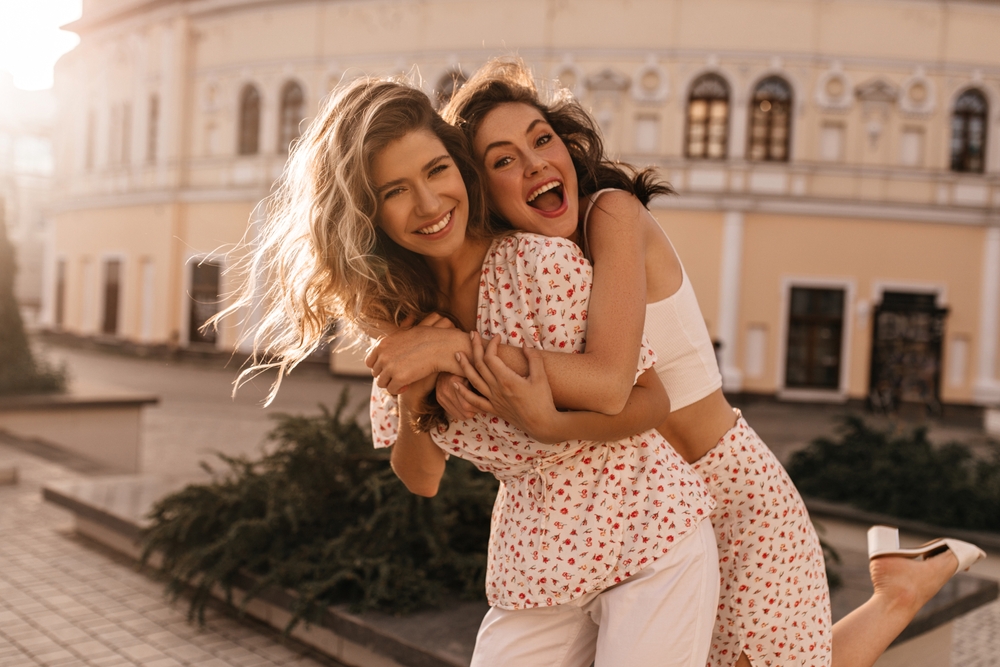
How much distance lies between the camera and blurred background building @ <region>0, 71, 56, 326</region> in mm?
50469

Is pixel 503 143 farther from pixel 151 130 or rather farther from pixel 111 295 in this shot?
pixel 111 295

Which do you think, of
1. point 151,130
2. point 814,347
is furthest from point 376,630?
point 151,130

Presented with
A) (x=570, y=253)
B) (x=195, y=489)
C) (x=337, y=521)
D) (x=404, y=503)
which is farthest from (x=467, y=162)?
(x=195, y=489)

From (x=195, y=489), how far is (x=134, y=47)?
2657 cm

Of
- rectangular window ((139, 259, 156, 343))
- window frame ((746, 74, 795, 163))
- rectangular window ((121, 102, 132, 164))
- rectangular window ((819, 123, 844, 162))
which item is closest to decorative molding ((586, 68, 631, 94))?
window frame ((746, 74, 795, 163))

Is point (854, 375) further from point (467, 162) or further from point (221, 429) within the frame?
point (467, 162)

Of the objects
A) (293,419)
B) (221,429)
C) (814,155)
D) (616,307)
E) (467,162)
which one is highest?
(814,155)

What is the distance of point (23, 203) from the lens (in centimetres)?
5144

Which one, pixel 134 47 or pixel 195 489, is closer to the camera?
pixel 195 489

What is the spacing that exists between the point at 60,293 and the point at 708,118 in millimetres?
23216

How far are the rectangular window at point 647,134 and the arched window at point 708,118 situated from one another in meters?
0.72

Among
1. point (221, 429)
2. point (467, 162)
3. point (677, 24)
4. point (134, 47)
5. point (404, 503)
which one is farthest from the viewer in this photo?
point (134, 47)

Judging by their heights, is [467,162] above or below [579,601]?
above

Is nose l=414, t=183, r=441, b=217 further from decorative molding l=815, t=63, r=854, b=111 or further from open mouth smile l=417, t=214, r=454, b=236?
decorative molding l=815, t=63, r=854, b=111
